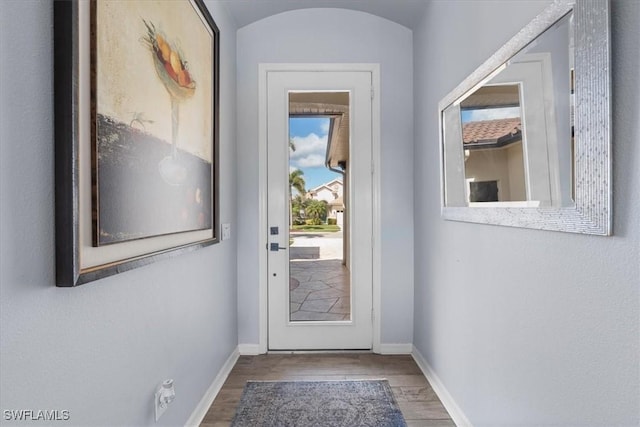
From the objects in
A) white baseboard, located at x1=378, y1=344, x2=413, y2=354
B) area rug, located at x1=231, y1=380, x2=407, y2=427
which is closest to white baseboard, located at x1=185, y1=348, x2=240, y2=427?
area rug, located at x1=231, y1=380, x2=407, y2=427

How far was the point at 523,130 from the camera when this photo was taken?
1.17m

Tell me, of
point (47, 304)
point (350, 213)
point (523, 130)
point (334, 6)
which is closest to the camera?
point (47, 304)

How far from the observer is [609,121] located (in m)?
0.82

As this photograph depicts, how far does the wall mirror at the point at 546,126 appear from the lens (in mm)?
850

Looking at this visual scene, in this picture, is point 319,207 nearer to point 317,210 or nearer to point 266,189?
point 317,210

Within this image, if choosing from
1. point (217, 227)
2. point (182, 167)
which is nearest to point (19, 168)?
point (182, 167)

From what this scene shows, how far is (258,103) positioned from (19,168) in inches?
80.6

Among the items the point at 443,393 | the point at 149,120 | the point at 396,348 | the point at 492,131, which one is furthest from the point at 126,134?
the point at 396,348

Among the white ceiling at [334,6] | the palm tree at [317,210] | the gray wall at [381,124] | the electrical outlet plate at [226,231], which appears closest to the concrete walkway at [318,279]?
the palm tree at [317,210]

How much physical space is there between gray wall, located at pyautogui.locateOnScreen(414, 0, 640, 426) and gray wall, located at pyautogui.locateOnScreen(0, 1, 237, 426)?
55.1 inches

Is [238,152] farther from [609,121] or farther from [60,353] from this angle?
[609,121]

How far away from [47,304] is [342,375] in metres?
A: 1.91

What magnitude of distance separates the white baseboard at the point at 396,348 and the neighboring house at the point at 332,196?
3.39 ft

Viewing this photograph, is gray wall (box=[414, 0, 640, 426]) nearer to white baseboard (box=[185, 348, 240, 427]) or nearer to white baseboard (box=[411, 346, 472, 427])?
white baseboard (box=[411, 346, 472, 427])
